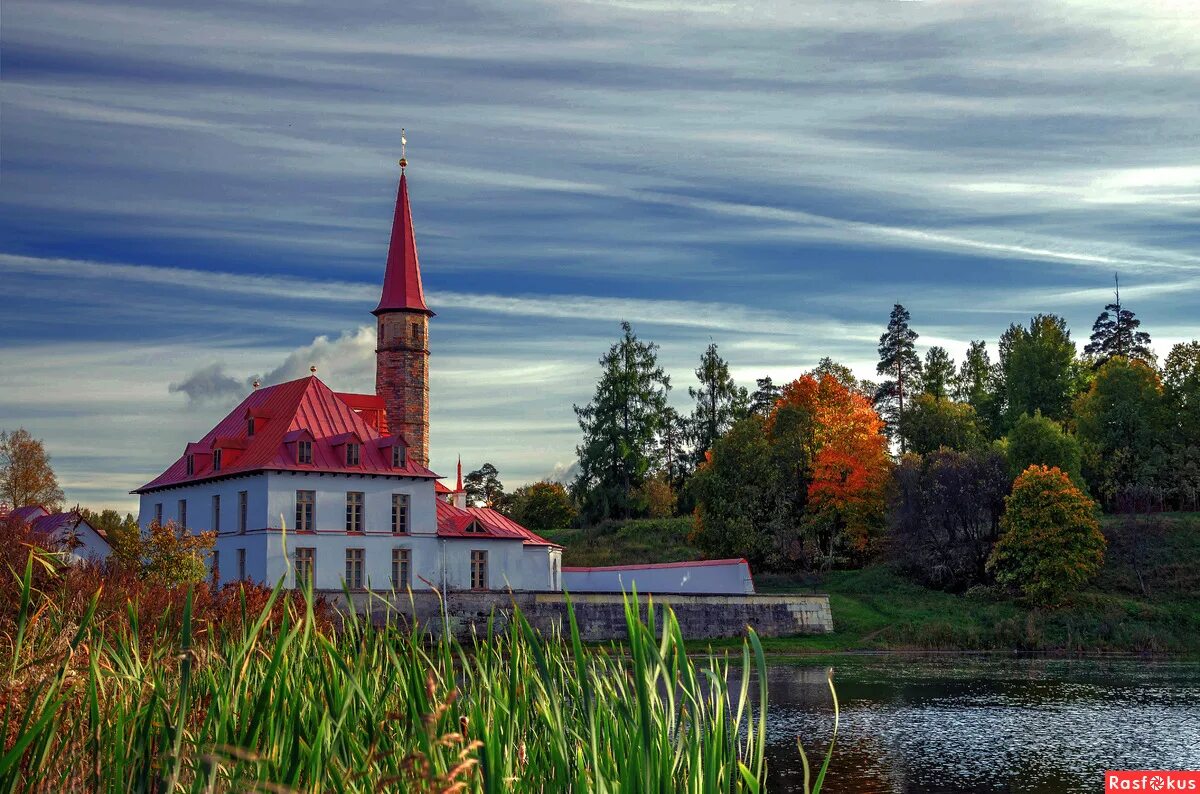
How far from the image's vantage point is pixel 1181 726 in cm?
2027

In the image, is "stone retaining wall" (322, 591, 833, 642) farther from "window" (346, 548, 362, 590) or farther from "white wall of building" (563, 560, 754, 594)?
"white wall of building" (563, 560, 754, 594)

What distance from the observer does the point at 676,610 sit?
40125mm

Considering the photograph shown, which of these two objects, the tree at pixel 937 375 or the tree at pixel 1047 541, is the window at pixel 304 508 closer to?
the tree at pixel 1047 541

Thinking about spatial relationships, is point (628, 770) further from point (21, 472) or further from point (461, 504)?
point (21, 472)

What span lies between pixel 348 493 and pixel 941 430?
108 feet

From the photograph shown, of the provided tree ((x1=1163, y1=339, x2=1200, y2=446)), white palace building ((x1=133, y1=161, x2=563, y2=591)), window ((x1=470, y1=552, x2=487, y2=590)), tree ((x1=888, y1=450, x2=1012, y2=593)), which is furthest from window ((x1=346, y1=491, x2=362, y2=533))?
tree ((x1=1163, y1=339, x2=1200, y2=446))

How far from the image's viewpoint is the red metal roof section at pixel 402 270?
49.2 m

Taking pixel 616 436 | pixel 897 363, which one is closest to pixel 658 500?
pixel 616 436

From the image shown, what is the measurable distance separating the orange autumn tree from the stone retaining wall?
1294cm

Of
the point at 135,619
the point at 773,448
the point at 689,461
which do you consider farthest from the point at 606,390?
the point at 135,619

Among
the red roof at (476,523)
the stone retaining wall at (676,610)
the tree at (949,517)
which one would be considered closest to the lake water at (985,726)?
the stone retaining wall at (676,610)

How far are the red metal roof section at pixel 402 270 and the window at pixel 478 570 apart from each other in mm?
10735

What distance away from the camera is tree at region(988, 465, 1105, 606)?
41875 millimetres

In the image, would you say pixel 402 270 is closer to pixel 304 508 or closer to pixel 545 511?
pixel 304 508
